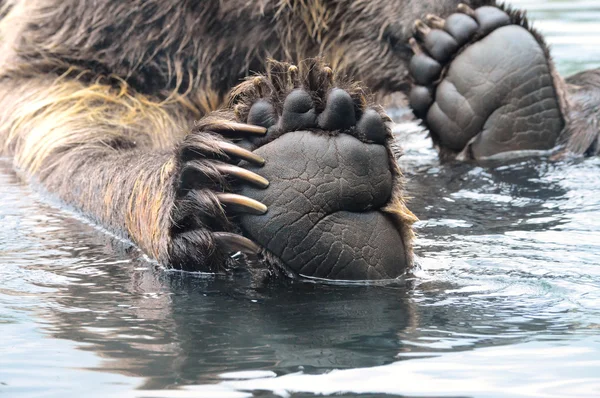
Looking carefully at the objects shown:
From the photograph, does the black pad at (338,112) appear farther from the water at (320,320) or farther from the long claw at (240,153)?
the water at (320,320)

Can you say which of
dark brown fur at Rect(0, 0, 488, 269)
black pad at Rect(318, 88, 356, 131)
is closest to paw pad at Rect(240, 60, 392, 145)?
black pad at Rect(318, 88, 356, 131)

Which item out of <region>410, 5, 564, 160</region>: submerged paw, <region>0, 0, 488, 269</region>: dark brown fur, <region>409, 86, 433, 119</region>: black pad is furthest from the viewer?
<region>0, 0, 488, 269</region>: dark brown fur

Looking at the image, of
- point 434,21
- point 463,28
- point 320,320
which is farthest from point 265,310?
point 434,21

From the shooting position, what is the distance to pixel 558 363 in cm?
198

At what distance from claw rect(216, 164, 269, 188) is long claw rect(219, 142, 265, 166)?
0.03m

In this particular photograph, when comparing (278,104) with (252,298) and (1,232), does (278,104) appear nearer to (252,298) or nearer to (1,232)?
(252,298)

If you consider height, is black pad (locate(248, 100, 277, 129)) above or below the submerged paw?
below

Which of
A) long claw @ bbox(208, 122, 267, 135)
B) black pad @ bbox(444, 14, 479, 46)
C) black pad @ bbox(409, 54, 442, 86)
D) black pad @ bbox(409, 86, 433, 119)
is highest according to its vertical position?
black pad @ bbox(444, 14, 479, 46)

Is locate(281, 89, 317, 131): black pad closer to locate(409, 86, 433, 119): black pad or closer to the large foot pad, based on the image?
the large foot pad

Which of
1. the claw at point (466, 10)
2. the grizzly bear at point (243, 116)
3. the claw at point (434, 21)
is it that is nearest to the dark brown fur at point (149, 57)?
the grizzly bear at point (243, 116)

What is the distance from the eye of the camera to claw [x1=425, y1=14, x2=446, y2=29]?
428 centimetres

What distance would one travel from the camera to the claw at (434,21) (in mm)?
4281

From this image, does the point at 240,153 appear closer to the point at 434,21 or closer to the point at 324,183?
the point at 324,183

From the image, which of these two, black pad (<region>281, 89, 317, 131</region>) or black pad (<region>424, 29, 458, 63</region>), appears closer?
black pad (<region>281, 89, 317, 131</region>)
